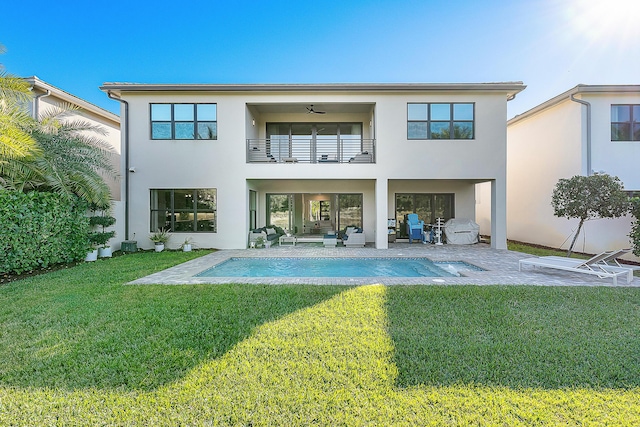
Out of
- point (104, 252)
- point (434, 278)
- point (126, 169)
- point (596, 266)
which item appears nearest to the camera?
point (434, 278)

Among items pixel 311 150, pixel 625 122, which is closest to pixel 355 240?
pixel 311 150

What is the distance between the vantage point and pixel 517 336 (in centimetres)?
379

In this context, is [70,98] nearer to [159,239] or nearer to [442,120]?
[159,239]

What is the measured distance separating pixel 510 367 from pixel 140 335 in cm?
452

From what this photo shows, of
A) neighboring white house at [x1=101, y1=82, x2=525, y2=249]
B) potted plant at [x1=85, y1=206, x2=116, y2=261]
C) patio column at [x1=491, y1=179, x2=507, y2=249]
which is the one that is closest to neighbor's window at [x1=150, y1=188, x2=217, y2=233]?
neighboring white house at [x1=101, y1=82, x2=525, y2=249]

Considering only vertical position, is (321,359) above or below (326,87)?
below

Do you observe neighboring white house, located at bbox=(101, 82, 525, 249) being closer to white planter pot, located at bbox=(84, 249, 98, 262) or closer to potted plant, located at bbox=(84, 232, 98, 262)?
potted plant, located at bbox=(84, 232, 98, 262)

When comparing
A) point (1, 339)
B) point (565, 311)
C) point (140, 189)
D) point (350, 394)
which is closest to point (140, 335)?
point (1, 339)

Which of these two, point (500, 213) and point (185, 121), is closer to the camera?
point (500, 213)

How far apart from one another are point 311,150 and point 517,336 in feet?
38.7

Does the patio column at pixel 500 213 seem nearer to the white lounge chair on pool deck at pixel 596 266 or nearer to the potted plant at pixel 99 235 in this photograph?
the white lounge chair on pool deck at pixel 596 266

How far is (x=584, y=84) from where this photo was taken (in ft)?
37.1

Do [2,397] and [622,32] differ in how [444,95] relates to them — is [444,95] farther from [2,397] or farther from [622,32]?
[2,397]

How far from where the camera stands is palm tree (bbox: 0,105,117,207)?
7980 millimetres
